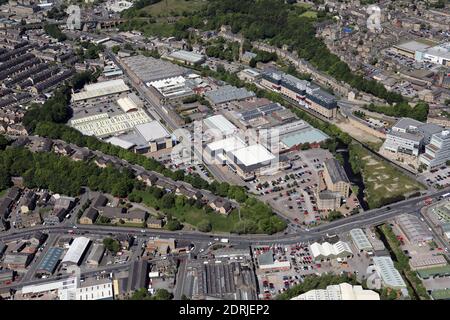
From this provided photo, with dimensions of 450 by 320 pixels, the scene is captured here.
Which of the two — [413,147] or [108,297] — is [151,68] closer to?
[413,147]

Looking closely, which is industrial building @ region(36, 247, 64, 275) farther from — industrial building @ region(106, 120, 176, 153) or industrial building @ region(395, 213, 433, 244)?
industrial building @ region(395, 213, 433, 244)

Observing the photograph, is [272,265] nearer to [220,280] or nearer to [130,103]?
[220,280]

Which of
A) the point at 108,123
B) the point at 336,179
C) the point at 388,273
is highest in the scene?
the point at 336,179

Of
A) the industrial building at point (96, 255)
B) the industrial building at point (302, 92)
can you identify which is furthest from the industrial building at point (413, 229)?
the industrial building at point (96, 255)

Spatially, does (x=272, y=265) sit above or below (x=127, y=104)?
above

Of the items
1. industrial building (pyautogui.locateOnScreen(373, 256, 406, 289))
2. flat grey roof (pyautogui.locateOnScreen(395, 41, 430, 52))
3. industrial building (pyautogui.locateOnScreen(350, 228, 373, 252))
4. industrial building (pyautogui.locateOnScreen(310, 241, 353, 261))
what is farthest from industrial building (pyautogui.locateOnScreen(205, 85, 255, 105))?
industrial building (pyautogui.locateOnScreen(373, 256, 406, 289))

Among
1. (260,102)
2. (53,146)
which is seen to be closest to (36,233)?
(53,146)

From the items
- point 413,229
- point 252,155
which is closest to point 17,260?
point 252,155
